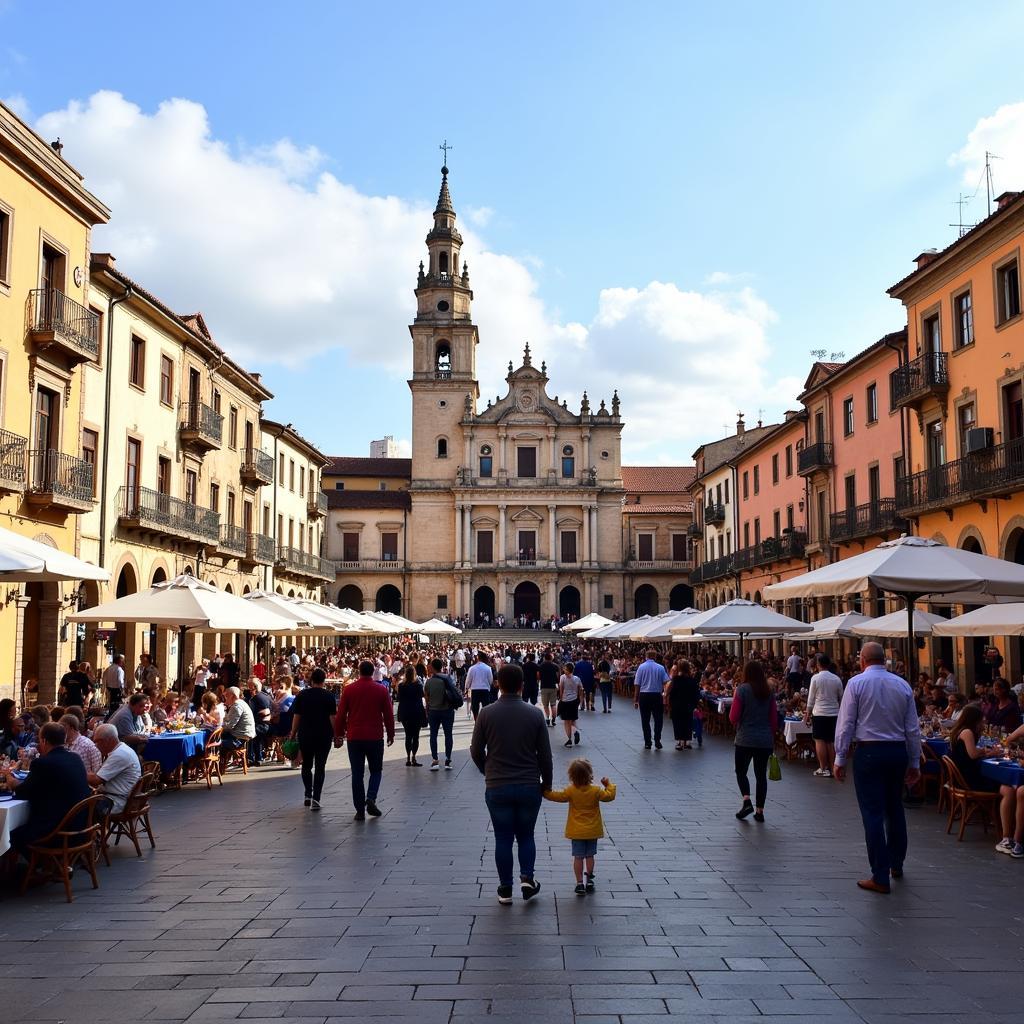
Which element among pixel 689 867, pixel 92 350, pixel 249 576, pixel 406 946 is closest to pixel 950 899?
pixel 689 867

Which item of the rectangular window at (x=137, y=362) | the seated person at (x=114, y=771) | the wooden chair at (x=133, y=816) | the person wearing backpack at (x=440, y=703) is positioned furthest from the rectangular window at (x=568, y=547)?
the seated person at (x=114, y=771)

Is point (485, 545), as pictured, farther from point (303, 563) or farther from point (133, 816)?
point (133, 816)

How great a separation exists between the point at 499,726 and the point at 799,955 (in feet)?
8.30

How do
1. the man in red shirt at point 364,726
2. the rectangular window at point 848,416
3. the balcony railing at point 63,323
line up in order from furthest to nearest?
the rectangular window at point 848,416 → the balcony railing at point 63,323 → the man in red shirt at point 364,726

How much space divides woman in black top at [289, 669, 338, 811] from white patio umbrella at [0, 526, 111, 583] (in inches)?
102

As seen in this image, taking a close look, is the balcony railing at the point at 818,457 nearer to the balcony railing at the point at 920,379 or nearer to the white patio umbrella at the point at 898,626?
the balcony railing at the point at 920,379

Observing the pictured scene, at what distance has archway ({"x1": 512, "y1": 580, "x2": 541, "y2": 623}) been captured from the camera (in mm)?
71188

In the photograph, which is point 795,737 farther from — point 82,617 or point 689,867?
point 82,617

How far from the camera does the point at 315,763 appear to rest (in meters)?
12.7

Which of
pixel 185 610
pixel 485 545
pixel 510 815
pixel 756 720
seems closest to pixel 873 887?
pixel 510 815

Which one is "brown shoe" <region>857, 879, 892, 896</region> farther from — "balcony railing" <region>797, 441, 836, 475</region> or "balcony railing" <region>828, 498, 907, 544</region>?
"balcony railing" <region>797, 441, 836, 475</region>

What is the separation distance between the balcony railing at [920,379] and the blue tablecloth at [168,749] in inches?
810

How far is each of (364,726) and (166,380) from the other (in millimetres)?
22957

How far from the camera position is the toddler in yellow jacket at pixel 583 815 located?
789cm
